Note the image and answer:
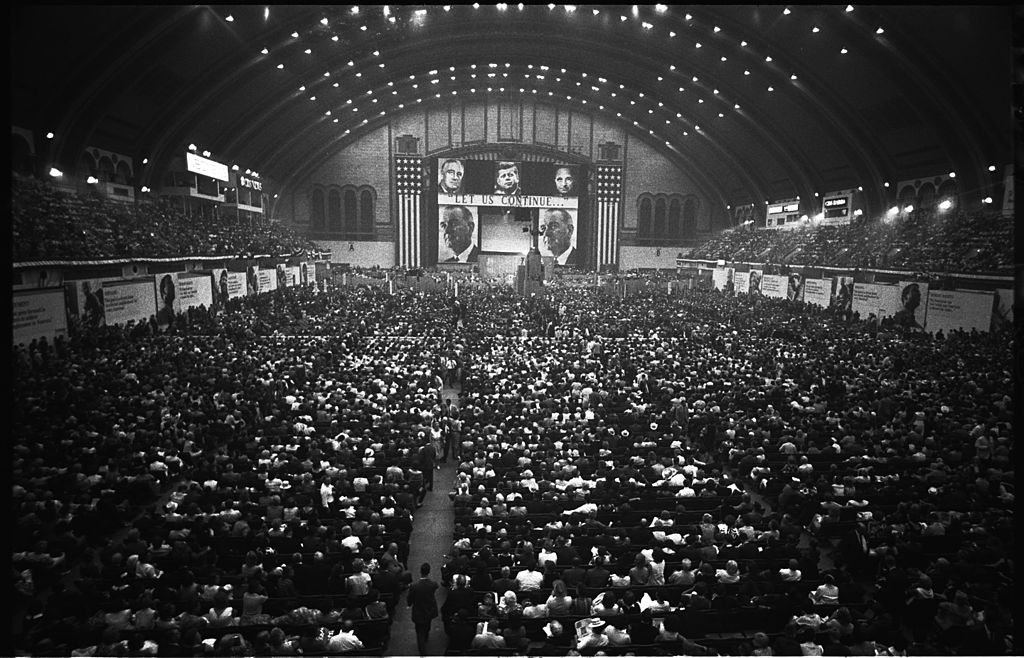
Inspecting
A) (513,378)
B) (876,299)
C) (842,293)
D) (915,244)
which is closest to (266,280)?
(513,378)

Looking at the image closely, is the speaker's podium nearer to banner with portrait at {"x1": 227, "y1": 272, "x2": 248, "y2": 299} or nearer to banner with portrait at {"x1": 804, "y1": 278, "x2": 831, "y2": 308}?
banner with portrait at {"x1": 804, "y1": 278, "x2": 831, "y2": 308}

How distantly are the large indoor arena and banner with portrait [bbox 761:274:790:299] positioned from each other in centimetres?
34

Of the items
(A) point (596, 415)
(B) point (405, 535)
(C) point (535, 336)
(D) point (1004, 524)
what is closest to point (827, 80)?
(C) point (535, 336)

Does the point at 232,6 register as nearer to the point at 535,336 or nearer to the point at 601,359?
the point at 535,336

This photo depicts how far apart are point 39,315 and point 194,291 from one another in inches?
416

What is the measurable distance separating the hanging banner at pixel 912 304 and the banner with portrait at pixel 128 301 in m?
33.0

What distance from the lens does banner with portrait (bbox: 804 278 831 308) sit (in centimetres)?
3750

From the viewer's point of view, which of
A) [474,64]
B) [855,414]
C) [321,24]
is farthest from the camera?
[474,64]

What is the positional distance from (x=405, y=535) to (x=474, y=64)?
44573mm

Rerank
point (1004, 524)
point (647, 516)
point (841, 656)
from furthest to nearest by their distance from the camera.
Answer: point (647, 516) < point (1004, 524) < point (841, 656)

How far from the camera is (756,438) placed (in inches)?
535

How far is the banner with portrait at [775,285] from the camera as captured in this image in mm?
41969

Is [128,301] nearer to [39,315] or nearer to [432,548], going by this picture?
[39,315]

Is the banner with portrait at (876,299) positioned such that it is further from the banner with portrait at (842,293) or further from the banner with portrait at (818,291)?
the banner with portrait at (818,291)
